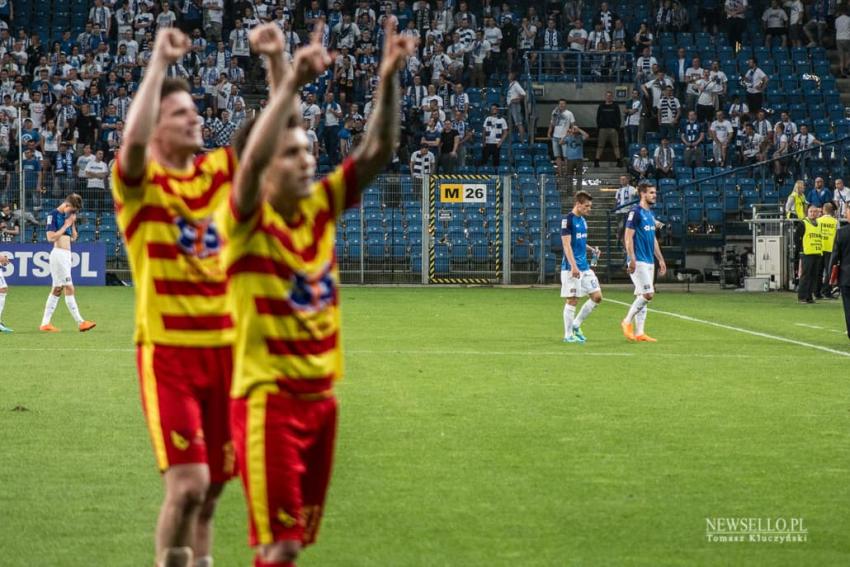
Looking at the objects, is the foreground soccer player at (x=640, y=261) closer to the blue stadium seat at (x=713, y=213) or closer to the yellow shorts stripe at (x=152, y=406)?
the yellow shorts stripe at (x=152, y=406)

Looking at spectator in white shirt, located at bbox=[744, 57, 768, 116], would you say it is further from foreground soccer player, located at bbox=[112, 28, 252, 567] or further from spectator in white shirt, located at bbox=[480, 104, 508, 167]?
foreground soccer player, located at bbox=[112, 28, 252, 567]

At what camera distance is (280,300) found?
16.7 feet

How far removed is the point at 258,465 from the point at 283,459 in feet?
0.32

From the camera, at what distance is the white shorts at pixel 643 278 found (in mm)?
19969

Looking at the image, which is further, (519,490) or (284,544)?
(519,490)

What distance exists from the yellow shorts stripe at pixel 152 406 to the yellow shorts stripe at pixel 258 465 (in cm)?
82

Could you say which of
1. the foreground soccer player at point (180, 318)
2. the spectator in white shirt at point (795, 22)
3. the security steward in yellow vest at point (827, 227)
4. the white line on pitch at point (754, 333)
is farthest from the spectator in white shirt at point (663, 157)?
the foreground soccer player at point (180, 318)

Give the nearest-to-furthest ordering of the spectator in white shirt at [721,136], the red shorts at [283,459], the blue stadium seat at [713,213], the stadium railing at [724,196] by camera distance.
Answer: the red shorts at [283,459] → the stadium railing at [724,196] → the blue stadium seat at [713,213] → the spectator in white shirt at [721,136]

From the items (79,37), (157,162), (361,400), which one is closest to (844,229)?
(361,400)

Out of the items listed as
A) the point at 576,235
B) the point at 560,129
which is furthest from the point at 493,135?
the point at 576,235

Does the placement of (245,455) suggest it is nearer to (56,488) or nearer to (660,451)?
(56,488)

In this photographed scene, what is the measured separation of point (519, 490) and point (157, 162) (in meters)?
3.76

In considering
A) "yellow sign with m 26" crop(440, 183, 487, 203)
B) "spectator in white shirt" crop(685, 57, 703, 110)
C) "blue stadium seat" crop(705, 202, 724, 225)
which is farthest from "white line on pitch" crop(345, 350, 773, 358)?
"spectator in white shirt" crop(685, 57, 703, 110)

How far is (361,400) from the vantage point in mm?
13242
